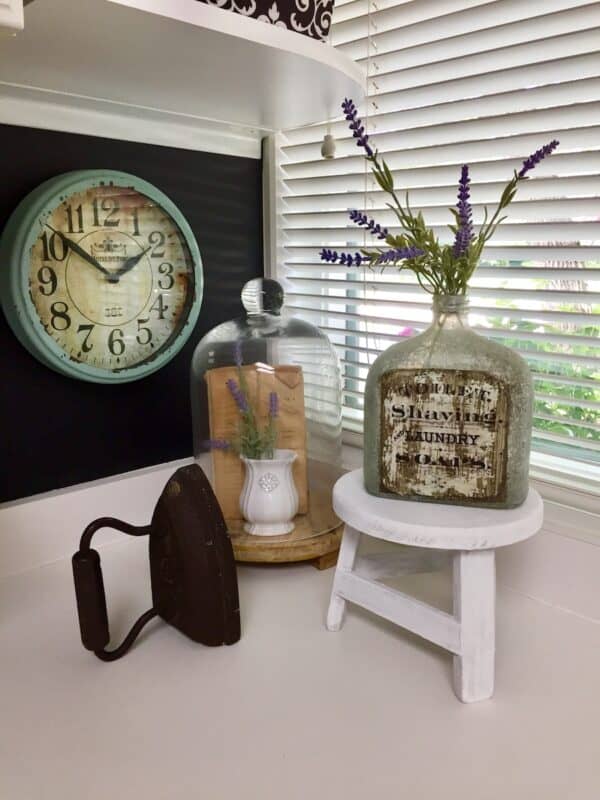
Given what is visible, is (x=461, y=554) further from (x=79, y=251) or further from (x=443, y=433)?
(x=79, y=251)

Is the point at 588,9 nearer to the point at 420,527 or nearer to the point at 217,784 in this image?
the point at 420,527

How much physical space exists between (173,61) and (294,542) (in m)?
0.62

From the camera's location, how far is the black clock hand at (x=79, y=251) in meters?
0.95

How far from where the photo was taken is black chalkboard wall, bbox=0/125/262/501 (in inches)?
37.9

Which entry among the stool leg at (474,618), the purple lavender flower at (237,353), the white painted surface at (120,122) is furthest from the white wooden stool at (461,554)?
the white painted surface at (120,122)

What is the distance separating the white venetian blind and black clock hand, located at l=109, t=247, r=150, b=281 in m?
0.35

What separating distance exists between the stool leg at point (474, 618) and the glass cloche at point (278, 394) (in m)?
0.30

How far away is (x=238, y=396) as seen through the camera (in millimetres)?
976

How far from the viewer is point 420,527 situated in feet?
2.24

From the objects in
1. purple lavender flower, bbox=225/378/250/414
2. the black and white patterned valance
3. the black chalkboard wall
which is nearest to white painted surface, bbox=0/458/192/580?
the black chalkboard wall

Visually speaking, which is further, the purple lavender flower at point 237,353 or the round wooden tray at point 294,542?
the purple lavender flower at point 237,353

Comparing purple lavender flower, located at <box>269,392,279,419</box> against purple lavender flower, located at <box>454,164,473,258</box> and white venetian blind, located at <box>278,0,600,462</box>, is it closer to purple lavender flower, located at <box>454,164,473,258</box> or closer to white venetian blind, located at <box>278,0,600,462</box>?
white venetian blind, located at <box>278,0,600,462</box>

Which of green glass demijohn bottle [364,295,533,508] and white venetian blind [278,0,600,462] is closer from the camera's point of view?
green glass demijohn bottle [364,295,533,508]

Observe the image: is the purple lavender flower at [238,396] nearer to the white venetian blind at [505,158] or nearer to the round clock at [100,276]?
the round clock at [100,276]
